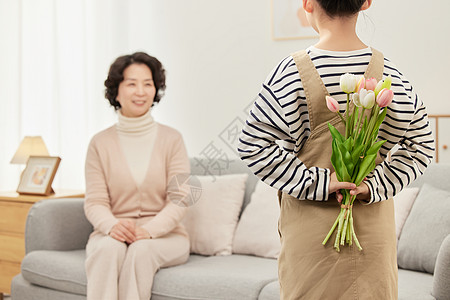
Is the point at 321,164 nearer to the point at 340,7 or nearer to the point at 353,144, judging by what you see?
the point at 353,144

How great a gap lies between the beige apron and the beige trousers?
1215 mm

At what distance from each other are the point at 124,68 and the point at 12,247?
123 centimetres

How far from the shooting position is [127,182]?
2.76 m

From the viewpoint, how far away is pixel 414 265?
233cm

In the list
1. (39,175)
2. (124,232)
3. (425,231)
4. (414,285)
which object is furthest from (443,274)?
(39,175)

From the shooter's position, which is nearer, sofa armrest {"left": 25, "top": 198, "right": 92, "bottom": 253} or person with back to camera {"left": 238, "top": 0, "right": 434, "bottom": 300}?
person with back to camera {"left": 238, "top": 0, "right": 434, "bottom": 300}

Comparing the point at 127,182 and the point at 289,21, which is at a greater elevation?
the point at 289,21

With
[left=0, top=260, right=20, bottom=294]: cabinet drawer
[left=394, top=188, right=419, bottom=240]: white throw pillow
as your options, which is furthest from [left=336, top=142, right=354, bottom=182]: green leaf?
[left=0, top=260, right=20, bottom=294]: cabinet drawer

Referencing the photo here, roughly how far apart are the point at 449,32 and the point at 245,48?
1.17 m

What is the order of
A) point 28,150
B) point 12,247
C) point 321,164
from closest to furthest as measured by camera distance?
point 321,164 → point 12,247 → point 28,150

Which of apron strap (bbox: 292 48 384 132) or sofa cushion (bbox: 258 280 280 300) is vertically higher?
apron strap (bbox: 292 48 384 132)

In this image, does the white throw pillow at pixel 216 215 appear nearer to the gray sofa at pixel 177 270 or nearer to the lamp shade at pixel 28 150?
the gray sofa at pixel 177 270

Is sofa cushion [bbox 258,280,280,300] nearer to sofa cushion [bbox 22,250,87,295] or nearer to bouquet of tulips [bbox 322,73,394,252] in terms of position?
sofa cushion [bbox 22,250,87,295]

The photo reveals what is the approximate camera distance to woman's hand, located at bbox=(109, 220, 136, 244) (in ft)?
8.21
